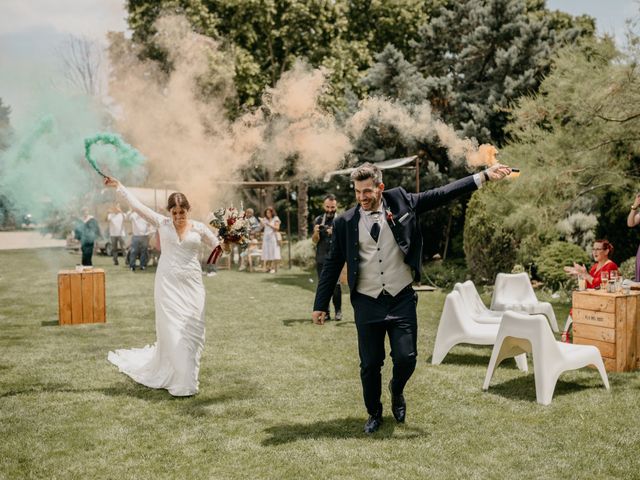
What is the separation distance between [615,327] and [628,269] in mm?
5914

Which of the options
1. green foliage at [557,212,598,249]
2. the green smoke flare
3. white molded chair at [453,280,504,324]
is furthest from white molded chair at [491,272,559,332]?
green foliage at [557,212,598,249]

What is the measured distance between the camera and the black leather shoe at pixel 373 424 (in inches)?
212

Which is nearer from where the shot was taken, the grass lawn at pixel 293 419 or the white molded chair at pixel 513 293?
the grass lawn at pixel 293 419

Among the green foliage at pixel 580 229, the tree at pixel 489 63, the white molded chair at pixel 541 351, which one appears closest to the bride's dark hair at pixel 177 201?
the white molded chair at pixel 541 351

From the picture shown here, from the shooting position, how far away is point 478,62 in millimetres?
19984

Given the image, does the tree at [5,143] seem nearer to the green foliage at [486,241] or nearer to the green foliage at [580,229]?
the green foliage at [486,241]

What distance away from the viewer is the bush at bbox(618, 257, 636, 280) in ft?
40.8

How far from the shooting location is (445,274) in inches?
656

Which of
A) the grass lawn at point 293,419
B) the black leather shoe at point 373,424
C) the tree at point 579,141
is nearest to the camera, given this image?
the grass lawn at point 293,419

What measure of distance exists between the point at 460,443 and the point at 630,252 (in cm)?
1010

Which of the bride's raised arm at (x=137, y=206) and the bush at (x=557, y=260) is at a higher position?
the bride's raised arm at (x=137, y=206)

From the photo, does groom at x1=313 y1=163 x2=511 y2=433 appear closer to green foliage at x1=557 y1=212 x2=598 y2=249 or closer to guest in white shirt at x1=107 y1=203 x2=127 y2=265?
green foliage at x1=557 y1=212 x2=598 y2=249

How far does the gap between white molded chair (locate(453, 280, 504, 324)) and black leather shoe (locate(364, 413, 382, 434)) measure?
3.09 metres

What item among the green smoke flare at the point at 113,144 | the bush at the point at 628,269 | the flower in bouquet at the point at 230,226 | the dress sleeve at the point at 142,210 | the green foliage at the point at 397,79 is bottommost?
the bush at the point at 628,269
